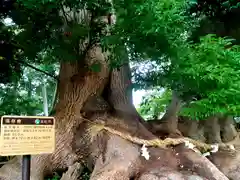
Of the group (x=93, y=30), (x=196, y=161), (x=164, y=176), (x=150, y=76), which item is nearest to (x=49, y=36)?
(x=93, y=30)

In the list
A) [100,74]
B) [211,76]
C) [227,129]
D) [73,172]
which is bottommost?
[73,172]

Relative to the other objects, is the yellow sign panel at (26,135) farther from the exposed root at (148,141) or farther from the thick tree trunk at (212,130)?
the thick tree trunk at (212,130)

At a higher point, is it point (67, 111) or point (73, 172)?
point (67, 111)

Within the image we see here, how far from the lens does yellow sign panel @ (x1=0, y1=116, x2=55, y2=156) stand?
77.4 inches

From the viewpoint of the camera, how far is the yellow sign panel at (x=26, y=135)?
1.97m

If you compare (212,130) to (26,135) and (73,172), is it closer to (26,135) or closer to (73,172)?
(73,172)

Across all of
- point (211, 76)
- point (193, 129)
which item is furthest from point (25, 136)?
point (193, 129)

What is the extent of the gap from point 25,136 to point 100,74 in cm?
227

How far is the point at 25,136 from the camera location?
6.75ft

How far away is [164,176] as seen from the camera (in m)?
3.18

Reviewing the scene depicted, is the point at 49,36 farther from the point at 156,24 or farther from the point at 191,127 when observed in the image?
the point at 191,127

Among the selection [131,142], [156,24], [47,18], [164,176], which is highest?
[47,18]

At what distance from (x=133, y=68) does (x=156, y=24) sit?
1692mm

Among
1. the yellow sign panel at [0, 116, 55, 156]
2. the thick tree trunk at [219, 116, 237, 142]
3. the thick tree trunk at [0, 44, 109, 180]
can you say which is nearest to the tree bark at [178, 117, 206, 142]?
the thick tree trunk at [219, 116, 237, 142]
